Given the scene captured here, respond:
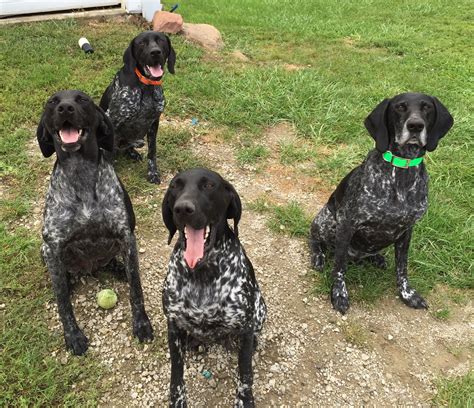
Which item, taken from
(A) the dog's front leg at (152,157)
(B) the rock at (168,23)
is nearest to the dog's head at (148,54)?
(A) the dog's front leg at (152,157)

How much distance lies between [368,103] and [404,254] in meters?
4.10

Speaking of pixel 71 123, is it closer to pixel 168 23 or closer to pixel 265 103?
pixel 265 103

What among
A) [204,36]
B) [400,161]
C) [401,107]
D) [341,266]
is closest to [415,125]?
[401,107]

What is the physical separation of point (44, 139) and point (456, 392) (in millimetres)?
3560

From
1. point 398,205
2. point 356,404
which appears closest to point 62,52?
point 398,205

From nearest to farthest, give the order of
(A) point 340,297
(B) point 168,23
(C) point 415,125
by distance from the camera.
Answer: (C) point 415,125
(A) point 340,297
(B) point 168,23

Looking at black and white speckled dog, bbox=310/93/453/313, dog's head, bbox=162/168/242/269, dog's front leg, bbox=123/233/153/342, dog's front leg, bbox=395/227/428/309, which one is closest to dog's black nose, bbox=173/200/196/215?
dog's head, bbox=162/168/242/269

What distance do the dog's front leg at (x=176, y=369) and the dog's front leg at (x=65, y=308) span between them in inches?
33.4

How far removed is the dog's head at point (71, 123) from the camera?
3.12 meters

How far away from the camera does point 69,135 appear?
321 cm

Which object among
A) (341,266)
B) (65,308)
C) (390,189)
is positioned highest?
(390,189)

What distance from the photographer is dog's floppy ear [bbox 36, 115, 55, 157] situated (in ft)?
11.1

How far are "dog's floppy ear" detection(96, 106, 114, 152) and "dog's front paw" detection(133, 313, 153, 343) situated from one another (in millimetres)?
1372

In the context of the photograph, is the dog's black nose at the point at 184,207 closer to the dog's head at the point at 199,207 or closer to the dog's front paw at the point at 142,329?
the dog's head at the point at 199,207
